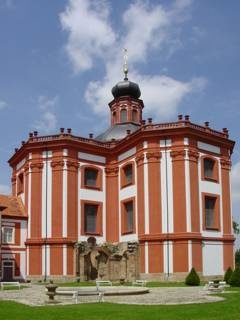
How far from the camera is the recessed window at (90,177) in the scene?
151ft

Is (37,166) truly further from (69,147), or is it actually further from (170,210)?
(170,210)

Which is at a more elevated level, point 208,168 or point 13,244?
point 208,168

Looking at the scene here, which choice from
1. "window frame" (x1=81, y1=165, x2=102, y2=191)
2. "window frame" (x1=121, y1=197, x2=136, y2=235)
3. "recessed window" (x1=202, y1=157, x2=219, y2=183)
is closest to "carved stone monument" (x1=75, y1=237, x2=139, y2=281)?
"window frame" (x1=121, y1=197, x2=136, y2=235)

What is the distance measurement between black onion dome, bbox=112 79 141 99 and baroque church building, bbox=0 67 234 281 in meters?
11.0

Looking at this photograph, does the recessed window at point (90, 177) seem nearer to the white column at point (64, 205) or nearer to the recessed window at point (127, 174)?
the white column at point (64, 205)

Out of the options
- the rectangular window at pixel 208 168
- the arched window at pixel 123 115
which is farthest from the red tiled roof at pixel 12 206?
the rectangular window at pixel 208 168

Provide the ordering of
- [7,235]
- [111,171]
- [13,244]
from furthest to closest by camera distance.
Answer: [111,171] → [7,235] → [13,244]

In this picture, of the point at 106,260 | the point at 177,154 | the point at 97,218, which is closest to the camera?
the point at 177,154

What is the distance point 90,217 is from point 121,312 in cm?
2807

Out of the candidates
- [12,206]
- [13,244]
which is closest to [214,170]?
[12,206]

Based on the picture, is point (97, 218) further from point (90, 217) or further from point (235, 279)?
point (235, 279)

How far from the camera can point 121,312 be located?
17.7 metres

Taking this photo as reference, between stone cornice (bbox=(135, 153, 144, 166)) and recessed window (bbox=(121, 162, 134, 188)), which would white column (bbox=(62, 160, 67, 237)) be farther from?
stone cornice (bbox=(135, 153, 144, 166))

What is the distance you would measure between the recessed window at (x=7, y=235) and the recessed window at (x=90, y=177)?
791cm
